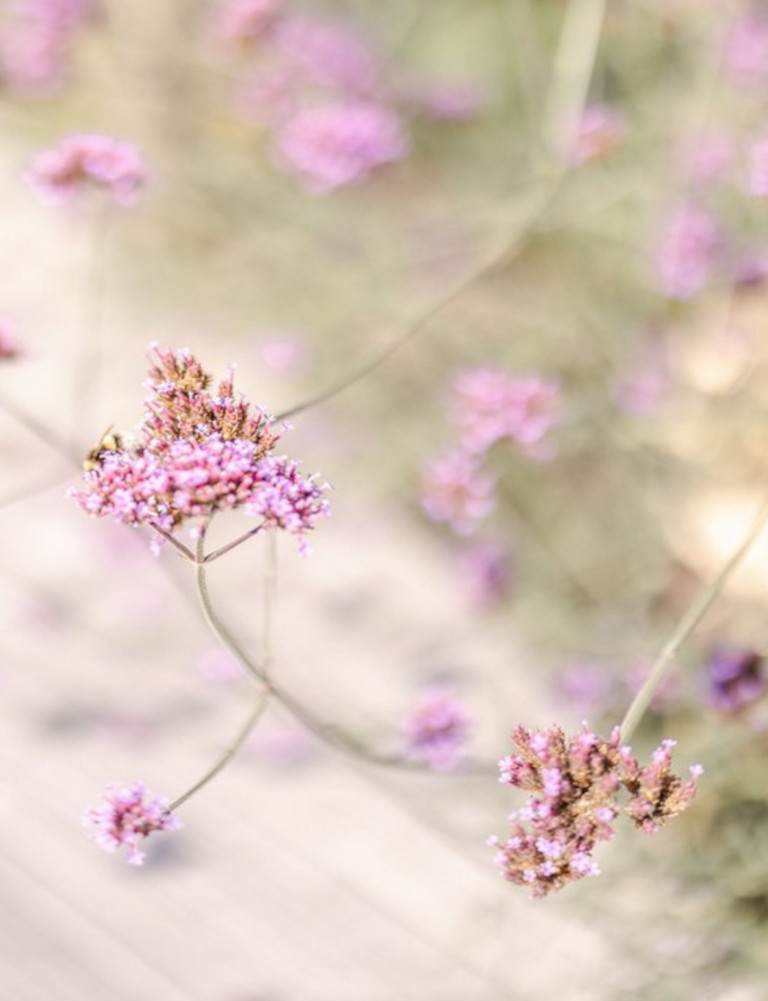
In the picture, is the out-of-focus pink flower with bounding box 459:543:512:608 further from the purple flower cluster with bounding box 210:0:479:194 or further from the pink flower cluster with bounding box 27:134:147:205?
the pink flower cluster with bounding box 27:134:147:205

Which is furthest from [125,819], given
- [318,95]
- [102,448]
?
[318,95]

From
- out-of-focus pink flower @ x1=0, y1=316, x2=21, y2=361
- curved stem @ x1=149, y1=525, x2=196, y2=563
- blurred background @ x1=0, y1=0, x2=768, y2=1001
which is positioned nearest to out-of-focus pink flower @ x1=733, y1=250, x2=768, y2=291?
blurred background @ x1=0, y1=0, x2=768, y2=1001

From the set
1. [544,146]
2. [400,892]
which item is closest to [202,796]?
[400,892]

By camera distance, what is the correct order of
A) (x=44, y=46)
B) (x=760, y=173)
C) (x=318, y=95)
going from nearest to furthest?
(x=760, y=173) < (x=44, y=46) < (x=318, y=95)

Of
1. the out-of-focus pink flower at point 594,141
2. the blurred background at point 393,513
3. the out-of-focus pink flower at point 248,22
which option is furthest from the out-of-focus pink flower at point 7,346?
the out-of-focus pink flower at point 248,22

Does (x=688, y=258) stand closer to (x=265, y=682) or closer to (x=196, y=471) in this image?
(x=265, y=682)

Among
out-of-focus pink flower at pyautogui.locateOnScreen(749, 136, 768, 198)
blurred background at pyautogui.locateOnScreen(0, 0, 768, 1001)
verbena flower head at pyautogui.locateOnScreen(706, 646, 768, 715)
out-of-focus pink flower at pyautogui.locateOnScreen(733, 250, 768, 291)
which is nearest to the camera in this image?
out-of-focus pink flower at pyautogui.locateOnScreen(749, 136, 768, 198)

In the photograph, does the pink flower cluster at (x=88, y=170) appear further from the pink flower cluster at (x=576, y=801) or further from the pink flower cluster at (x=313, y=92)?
the pink flower cluster at (x=576, y=801)
